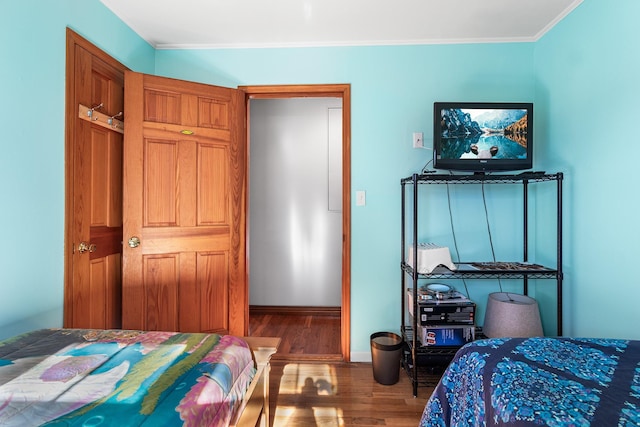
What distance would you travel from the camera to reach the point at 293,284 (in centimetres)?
356

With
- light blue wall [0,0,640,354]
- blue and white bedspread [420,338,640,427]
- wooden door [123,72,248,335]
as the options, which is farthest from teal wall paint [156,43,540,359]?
blue and white bedspread [420,338,640,427]

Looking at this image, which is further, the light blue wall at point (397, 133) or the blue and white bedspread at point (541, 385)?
the light blue wall at point (397, 133)

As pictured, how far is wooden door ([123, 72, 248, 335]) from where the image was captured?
6.86 ft

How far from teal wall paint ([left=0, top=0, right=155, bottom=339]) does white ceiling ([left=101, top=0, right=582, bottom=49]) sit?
54 cm

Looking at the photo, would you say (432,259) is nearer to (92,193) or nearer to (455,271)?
(455,271)

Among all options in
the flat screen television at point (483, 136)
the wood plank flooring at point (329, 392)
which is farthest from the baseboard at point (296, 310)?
the flat screen television at point (483, 136)

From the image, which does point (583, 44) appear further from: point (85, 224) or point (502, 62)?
point (85, 224)

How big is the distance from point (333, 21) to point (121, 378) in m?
2.23

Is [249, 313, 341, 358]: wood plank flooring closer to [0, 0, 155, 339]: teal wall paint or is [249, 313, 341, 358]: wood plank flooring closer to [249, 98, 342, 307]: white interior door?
[249, 98, 342, 307]: white interior door

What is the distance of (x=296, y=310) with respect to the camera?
11.6 ft

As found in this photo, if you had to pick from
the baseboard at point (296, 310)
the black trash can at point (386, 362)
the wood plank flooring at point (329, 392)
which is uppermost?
the black trash can at point (386, 362)

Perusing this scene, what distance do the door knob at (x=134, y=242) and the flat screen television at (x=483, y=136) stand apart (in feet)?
6.52

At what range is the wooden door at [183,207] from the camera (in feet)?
6.86

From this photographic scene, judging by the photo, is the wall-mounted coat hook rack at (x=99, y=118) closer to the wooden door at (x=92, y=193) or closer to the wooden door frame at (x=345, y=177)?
the wooden door at (x=92, y=193)
